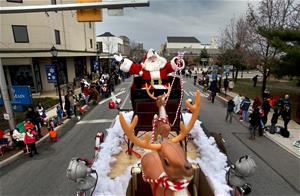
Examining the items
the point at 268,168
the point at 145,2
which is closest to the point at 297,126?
the point at 268,168

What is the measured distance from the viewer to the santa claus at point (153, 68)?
620 centimetres

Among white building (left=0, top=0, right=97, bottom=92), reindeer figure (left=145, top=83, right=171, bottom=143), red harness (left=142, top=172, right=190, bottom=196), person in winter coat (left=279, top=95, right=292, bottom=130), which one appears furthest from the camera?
white building (left=0, top=0, right=97, bottom=92)

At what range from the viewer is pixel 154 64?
6332 millimetres

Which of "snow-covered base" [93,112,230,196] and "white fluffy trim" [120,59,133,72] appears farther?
"white fluffy trim" [120,59,133,72]

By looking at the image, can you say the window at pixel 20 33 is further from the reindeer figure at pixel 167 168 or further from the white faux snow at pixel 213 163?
the reindeer figure at pixel 167 168

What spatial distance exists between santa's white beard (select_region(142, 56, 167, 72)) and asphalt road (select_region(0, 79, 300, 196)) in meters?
4.22

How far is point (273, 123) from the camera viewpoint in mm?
10852

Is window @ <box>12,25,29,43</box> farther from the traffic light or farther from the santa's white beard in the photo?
the santa's white beard

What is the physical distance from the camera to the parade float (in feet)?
8.22

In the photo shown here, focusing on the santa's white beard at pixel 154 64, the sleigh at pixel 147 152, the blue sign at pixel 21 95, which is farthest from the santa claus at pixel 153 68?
the blue sign at pixel 21 95

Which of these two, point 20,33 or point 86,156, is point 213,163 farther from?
point 20,33

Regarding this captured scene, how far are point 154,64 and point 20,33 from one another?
19.2 meters

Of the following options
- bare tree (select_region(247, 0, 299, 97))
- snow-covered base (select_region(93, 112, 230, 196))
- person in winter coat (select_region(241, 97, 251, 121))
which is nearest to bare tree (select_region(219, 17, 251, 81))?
bare tree (select_region(247, 0, 299, 97))

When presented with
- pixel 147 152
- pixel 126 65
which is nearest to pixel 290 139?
pixel 126 65
